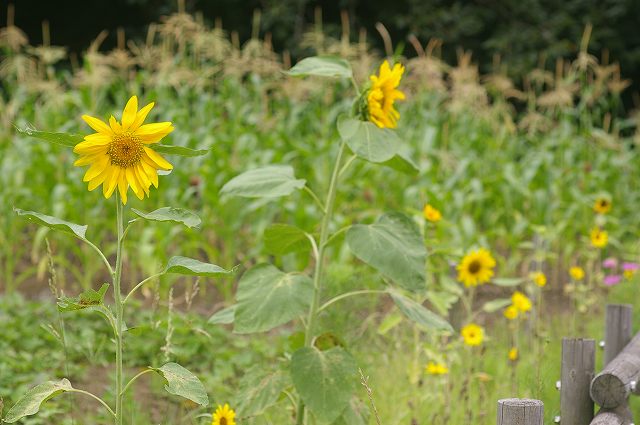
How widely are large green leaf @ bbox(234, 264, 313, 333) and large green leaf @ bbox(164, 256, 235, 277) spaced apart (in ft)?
1.53

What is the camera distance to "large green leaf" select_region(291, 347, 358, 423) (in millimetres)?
2355

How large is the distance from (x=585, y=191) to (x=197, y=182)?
10.6 ft

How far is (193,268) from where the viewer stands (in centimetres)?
190

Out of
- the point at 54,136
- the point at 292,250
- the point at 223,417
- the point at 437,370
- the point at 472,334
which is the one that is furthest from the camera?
the point at 472,334

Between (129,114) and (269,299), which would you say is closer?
(129,114)

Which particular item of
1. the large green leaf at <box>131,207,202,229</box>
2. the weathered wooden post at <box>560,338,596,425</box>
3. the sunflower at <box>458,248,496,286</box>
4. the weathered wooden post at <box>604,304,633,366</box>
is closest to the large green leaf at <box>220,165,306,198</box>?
the large green leaf at <box>131,207,202,229</box>

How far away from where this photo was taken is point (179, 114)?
651 cm

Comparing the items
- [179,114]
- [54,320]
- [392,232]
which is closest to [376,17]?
[179,114]

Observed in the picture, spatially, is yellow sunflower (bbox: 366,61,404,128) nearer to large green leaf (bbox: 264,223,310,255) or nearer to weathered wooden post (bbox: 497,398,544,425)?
large green leaf (bbox: 264,223,310,255)

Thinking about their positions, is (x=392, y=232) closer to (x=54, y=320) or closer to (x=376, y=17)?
(x=54, y=320)

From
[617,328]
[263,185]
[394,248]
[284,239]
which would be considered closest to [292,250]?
[284,239]

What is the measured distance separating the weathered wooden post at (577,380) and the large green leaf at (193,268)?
4.16 feet

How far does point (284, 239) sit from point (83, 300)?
2.90 feet

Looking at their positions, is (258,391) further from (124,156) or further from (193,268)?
(124,156)
